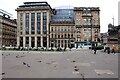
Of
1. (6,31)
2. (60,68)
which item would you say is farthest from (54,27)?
(60,68)

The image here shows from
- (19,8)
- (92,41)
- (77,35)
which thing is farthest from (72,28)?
(19,8)

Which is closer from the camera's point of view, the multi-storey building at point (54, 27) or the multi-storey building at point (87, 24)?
the multi-storey building at point (54, 27)

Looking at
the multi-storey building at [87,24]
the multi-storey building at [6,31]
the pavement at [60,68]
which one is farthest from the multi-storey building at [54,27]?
the pavement at [60,68]

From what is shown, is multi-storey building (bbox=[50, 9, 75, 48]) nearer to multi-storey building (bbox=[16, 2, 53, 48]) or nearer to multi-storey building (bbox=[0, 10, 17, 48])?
multi-storey building (bbox=[16, 2, 53, 48])

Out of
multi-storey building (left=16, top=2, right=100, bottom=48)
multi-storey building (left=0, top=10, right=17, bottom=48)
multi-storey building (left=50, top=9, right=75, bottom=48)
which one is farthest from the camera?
multi-storey building (left=16, top=2, right=100, bottom=48)

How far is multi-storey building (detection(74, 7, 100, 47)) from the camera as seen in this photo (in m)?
128

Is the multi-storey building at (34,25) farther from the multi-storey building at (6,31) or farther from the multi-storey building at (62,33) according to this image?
the multi-storey building at (6,31)

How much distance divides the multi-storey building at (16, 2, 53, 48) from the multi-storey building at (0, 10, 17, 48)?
6809 mm

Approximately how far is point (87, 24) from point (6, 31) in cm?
4261

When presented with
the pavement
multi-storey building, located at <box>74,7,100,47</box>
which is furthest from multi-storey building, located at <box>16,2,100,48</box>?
the pavement

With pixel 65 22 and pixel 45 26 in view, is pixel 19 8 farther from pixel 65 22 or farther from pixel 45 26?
pixel 65 22

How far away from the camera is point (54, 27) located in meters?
128

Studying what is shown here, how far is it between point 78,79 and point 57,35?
115m

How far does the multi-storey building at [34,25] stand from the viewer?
5030 inches
